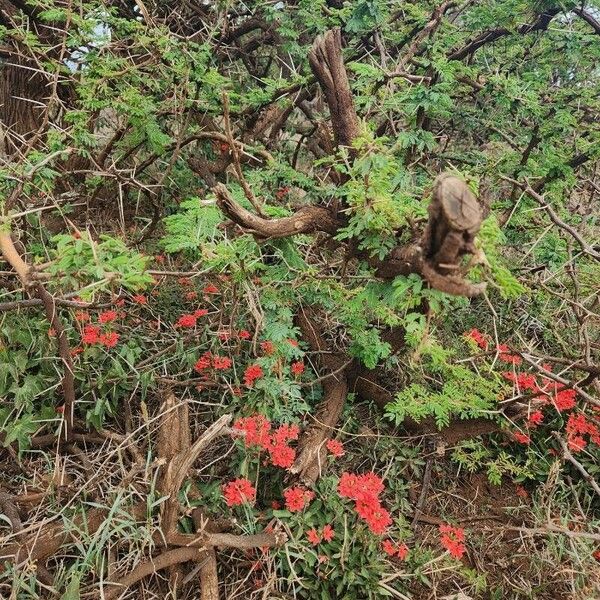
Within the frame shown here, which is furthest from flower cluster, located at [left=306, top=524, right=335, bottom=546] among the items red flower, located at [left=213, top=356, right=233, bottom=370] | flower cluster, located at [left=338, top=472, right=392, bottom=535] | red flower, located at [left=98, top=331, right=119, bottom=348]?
red flower, located at [left=98, top=331, right=119, bottom=348]

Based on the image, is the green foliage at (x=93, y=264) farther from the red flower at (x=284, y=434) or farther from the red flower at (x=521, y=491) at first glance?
the red flower at (x=521, y=491)

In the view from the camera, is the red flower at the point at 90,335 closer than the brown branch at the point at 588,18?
Yes

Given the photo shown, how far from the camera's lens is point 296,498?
2.04 m

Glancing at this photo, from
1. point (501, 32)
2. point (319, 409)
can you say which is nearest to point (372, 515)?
point (319, 409)

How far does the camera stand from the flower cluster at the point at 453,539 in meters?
2.09

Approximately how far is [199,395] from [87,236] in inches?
50.8

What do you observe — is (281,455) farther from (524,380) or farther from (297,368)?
(524,380)

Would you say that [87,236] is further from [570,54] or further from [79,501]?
[570,54]

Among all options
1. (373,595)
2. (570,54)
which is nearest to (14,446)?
(373,595)

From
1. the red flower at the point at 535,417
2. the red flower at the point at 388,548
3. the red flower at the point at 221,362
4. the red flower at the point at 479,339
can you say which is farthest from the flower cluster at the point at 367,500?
the red flower at the point at 479,339

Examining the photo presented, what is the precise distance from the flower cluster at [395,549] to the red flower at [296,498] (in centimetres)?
34

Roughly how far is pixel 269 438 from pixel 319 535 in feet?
1.33

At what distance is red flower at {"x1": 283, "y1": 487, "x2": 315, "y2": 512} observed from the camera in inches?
79.5

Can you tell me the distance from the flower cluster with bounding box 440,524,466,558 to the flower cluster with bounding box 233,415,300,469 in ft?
2.31
